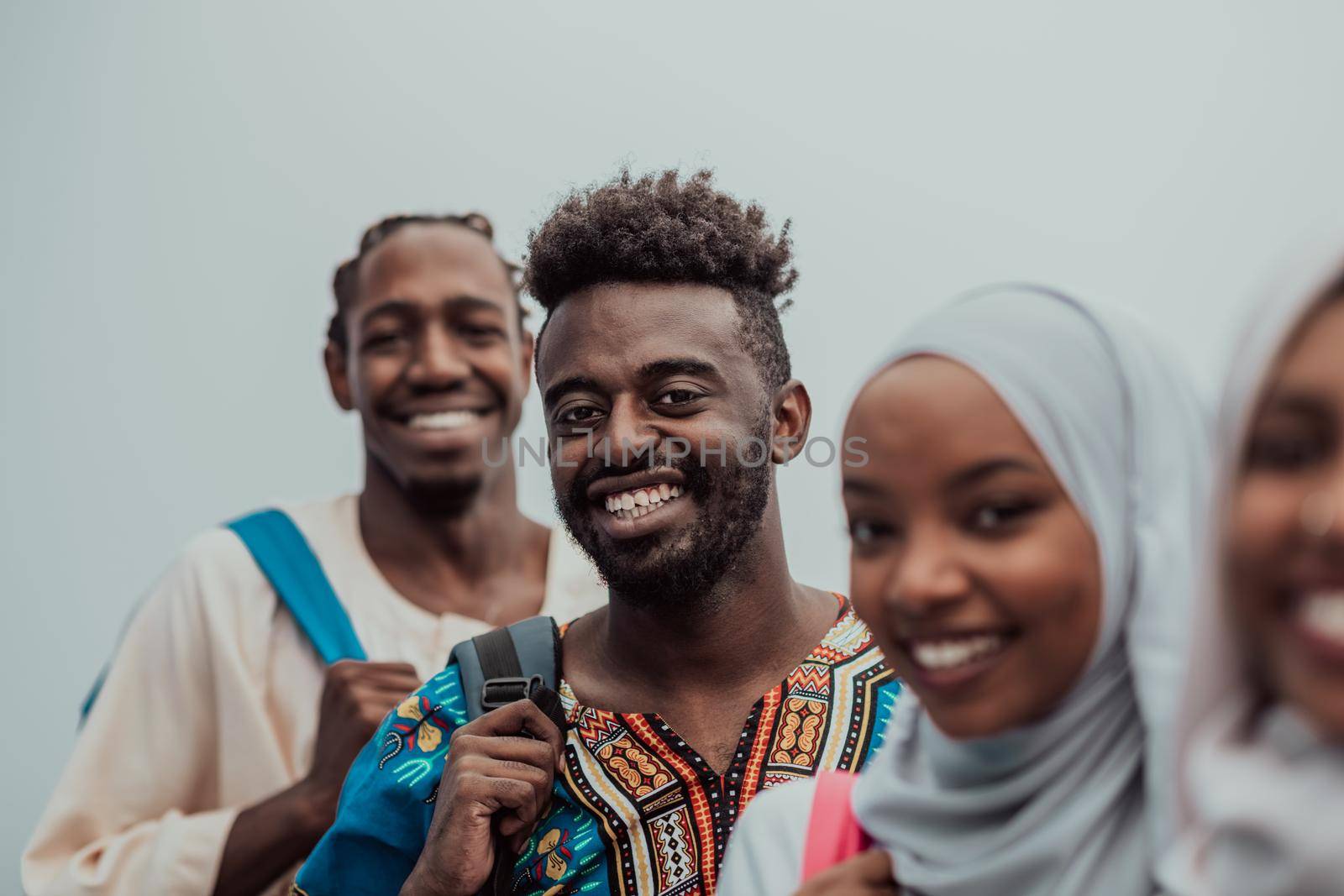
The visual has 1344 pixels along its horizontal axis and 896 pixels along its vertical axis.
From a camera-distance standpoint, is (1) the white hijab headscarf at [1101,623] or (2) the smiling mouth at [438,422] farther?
(2) the smiling mouth at [438,422]

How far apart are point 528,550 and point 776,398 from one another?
65.0 inches

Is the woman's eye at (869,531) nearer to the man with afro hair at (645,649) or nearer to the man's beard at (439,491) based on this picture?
the man with afro hair at (645,649)

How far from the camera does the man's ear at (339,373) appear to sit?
446 centimetres

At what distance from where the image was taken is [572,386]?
108 inches

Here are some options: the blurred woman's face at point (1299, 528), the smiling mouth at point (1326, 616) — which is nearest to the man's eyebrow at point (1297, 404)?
the blurred woman's face at point (1299, 528)

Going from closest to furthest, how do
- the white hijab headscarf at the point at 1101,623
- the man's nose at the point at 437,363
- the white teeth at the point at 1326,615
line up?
the white teeth at the point at 1326,615 < the white hijab headscarf at the point at 1101,623 < the man's nose at the point at 437,363

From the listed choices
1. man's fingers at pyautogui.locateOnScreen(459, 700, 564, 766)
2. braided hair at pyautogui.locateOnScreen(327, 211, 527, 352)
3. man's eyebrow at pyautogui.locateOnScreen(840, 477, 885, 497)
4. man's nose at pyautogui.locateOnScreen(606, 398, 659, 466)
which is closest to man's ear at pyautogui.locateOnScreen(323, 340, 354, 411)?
braided hair at pyautogui.locateOnScreen(327, 211, 527, 352)

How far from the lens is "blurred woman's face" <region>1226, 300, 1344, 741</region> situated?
4.09 ft

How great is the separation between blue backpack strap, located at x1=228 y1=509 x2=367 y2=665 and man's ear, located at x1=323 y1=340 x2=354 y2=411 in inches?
17.8

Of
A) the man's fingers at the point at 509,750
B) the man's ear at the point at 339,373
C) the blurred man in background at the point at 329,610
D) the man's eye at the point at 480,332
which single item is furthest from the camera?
the man's ear at the point at 339,373

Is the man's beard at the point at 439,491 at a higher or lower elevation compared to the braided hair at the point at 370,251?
lower

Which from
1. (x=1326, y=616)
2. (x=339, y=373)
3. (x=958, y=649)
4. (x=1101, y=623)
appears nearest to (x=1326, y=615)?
(x=1326, y=616)

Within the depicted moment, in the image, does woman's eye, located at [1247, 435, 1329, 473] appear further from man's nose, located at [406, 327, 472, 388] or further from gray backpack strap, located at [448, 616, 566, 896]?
man's nose, located at [406, 327, 472, 388]

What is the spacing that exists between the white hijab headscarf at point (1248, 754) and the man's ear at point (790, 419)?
1573mm
